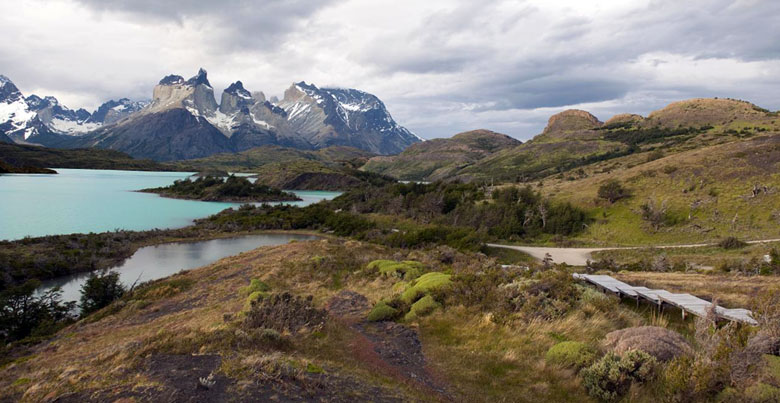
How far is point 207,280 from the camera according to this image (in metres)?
30.6

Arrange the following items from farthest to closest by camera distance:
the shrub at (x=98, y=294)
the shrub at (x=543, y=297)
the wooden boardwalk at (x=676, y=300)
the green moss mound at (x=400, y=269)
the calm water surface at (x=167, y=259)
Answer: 1. the calm water surface at (x=167, y=259)
2. the shrub at (x=98, y=294)
3. the green moss mound at (x=400, y=269)
4. the shrub at (x=543, y=297)
5. the wooden boardwalk at (x=676, y=300)

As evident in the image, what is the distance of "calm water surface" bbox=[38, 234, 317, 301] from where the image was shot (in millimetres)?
39562

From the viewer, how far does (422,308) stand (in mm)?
14641

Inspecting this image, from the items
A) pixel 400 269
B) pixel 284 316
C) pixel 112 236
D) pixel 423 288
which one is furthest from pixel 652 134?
pixel 112 236

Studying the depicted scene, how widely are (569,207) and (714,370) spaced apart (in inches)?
2293

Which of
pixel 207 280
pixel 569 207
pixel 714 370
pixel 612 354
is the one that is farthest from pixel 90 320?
pixel 569 207

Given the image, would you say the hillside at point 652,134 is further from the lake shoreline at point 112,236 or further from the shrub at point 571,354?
the shrub at point 571,354

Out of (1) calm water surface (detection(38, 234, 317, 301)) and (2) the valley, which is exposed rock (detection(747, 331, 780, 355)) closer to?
(2) the valley

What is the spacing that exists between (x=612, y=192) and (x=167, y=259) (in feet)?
228

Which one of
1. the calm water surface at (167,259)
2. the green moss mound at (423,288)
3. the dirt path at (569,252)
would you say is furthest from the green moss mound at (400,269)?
the calm water surface at (167,259)

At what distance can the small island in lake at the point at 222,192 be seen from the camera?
420ft

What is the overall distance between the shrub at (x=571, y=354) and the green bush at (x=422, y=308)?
5.52m

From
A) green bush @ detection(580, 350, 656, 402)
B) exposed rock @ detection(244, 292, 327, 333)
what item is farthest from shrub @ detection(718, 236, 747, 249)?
exposed rock @ detection(244, 292, 327, 333)

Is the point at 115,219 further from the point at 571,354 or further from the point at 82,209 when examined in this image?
the point at 571,354
